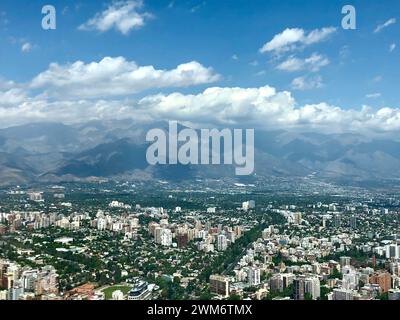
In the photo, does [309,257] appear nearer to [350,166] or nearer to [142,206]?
[142,206]

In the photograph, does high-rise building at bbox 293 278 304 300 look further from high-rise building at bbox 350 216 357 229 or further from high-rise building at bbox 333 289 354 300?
high-rise building at bbox 350 216 357 229

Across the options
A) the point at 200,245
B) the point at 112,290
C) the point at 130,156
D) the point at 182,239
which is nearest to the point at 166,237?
the point at 182,239

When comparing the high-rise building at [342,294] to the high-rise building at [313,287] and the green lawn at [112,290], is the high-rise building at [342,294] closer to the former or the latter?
the high-rise building at [313,287]

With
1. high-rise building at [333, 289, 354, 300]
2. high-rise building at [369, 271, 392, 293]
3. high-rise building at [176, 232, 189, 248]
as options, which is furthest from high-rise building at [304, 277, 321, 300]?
high-rise building at [176, 232, 189, 248]

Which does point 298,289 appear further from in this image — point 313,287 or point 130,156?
point 130,156

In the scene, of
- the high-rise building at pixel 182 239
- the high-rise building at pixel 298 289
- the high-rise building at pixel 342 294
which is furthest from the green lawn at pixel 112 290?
the high-rise building at pixel 182 239
